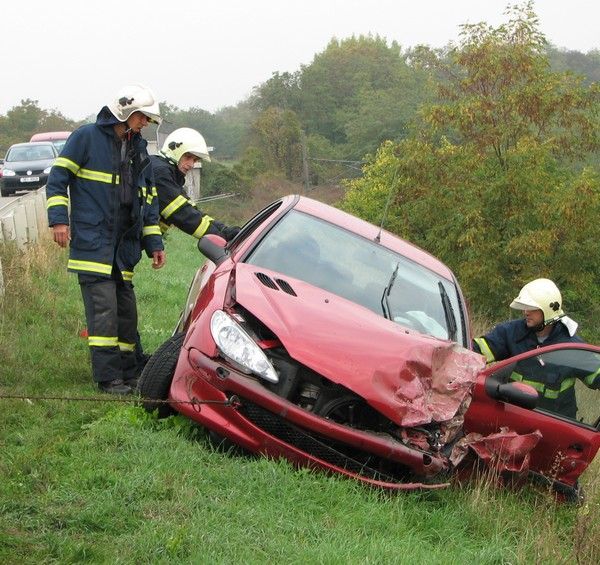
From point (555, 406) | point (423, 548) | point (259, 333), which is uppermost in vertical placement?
point (259, 333)

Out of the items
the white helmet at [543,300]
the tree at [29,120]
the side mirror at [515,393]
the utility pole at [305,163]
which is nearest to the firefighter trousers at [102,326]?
the side mirror at [515,393]

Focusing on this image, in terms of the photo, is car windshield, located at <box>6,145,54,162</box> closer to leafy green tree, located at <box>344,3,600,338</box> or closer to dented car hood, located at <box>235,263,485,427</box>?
leafy green tree, located at <box>344,3,600,338</box>

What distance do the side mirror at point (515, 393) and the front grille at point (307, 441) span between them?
749 millimetres

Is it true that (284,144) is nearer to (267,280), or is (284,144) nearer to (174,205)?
(174,205)

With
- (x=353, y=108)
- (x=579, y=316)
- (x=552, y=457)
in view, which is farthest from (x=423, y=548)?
(x=353, y=108)

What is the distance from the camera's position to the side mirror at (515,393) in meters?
4.86

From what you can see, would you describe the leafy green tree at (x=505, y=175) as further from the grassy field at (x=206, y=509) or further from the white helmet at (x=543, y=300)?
the grassy field at (x=206, y=509)

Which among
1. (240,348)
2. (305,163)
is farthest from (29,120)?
(240,348)

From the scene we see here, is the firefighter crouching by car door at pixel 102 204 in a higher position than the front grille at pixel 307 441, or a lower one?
higher

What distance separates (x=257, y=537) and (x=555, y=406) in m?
1.98

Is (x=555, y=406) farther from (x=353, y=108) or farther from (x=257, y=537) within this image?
(x=353, y=108)

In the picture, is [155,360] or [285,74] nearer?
[155,360]

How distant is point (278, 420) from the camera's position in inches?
180

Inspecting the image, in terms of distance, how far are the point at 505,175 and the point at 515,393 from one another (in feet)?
57.0
